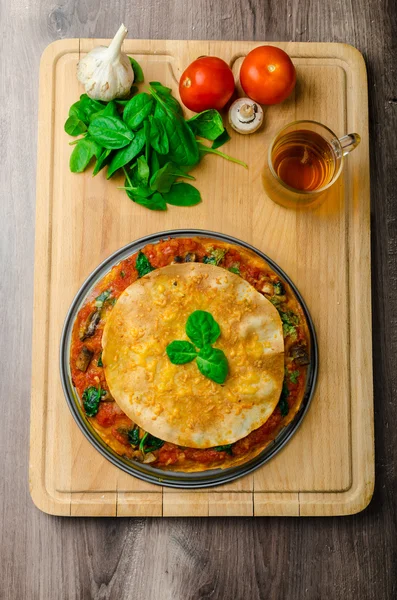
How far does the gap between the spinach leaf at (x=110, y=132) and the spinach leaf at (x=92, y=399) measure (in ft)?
2.85

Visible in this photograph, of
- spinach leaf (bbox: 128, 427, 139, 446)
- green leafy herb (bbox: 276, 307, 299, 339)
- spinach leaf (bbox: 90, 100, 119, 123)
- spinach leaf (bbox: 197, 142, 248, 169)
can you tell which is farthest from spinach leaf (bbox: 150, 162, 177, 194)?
spinach leaf (bbox: 128, 427, 139, 446)

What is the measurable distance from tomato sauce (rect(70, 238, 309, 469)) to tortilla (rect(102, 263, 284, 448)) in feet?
0.27

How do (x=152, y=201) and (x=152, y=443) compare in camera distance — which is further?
(x=152, y=201)

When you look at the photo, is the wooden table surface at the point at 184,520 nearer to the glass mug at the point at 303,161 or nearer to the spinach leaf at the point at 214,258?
the glass mug at the point at 303,161

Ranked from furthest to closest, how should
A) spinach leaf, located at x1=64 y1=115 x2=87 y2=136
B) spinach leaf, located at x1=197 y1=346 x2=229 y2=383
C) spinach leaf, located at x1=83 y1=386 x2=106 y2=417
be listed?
spinach leaf, located at x1=64 y1=115 x2=87 y2=136 < spinach leaf, located at x1=83 y1=386 x2=106 y2=417 < spinach leaf, located at x1=197 y1=346 x2=229 y2=383

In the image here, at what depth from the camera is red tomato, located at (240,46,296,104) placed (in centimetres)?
204

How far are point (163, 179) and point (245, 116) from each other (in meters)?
0.39

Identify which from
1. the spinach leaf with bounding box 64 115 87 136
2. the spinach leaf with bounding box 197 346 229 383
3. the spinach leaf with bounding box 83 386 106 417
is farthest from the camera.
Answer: the spinach leaf with bounding box 64 115 87 136

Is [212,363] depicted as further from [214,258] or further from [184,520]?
[184,520]

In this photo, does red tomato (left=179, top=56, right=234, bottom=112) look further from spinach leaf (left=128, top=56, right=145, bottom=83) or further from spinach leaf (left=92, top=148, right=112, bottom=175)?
spinach leaf (left=92, top=148, right=112, bottom=175)

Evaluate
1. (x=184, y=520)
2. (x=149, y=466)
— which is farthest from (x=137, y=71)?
(x=184, y=520)

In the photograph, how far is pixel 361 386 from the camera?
7.13ft

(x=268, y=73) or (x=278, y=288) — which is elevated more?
(x=268, y=73)

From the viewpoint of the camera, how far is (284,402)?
6.70ft
